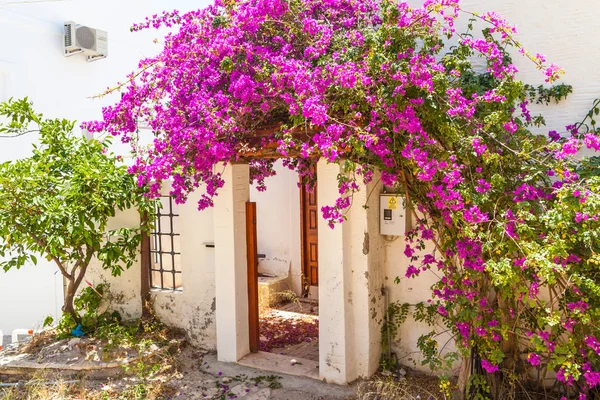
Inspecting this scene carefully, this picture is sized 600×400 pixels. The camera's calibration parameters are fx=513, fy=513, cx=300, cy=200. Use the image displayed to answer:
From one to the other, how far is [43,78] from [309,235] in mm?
5314

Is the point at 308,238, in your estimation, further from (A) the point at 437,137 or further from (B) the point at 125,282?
(A) the point at 437,137

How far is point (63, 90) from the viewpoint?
9086mm

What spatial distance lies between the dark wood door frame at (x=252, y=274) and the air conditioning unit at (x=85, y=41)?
4.93 meters

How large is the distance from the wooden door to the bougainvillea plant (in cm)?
384

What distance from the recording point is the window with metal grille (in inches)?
284

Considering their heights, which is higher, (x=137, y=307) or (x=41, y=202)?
(x=41, y=202)

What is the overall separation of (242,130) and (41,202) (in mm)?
2711

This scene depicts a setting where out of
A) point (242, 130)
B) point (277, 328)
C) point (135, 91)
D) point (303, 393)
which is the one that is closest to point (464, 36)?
point (242, 130)

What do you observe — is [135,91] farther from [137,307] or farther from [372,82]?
[137,307]

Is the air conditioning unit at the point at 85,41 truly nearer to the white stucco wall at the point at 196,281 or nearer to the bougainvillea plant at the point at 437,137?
the white stucco wall at the point at 196,281

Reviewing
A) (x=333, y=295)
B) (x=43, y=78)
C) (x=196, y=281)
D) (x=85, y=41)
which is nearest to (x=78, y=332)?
(x=196, y=281)

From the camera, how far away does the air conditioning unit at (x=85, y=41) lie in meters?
8.97

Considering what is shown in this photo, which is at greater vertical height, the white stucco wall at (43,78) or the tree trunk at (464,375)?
the white stucco wall at (43,78)

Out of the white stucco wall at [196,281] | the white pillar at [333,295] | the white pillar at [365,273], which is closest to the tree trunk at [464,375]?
the white pillar at [365,273]
